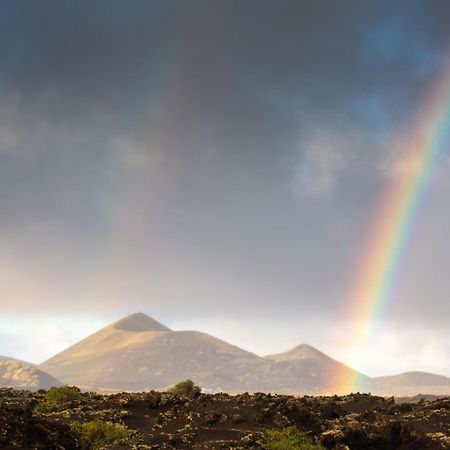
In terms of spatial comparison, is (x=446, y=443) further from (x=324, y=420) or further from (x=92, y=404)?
(x=92, y=404)

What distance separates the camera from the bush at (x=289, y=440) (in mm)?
19947

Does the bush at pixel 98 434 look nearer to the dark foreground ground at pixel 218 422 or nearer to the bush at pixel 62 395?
the dark foreground ground at pixel 218 422

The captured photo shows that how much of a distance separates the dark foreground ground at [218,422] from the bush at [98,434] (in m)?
0.27

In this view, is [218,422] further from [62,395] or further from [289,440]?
[62,395]

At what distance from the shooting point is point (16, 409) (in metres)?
20.1

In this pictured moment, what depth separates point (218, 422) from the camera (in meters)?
24.0

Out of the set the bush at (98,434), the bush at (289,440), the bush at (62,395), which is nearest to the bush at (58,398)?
the bush at (62,395)

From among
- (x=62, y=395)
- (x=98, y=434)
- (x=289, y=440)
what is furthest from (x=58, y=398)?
(x=289, y=440)

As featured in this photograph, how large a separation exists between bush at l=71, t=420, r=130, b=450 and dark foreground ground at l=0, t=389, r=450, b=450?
0.27 meters

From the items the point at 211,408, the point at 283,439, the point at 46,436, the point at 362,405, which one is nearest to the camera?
the point at 46,436

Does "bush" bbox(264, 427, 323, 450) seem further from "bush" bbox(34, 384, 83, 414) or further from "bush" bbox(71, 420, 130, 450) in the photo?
"bush" bbox(34, 384, 83, 414)

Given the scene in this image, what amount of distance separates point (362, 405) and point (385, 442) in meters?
11.4

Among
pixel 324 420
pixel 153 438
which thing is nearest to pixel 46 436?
pixel 153 438

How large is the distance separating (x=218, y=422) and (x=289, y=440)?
431 centimetres
